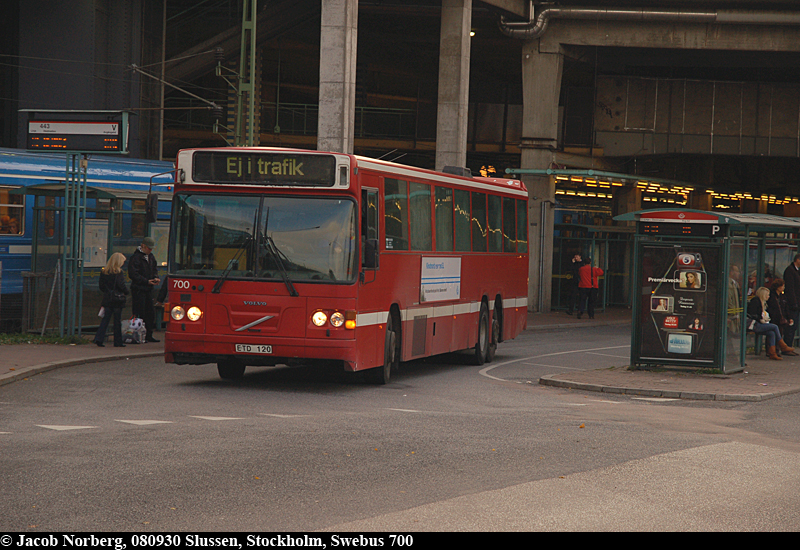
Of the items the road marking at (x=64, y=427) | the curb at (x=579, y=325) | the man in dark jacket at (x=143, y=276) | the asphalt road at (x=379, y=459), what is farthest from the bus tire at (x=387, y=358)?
the curb at (x=579, y=325)

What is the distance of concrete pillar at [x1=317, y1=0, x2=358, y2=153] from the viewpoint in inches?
1096

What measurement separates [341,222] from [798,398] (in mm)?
6533

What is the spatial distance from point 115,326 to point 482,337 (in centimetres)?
642

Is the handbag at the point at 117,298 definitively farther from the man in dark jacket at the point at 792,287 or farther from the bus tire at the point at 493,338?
the man in dark jacket at the point at 792,287

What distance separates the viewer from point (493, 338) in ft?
65.2

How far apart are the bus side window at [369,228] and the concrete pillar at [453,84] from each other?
699 inches

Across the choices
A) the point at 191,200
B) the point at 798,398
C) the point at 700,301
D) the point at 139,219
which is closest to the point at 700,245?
the point at 700,301

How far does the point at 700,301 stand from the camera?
16641 mm

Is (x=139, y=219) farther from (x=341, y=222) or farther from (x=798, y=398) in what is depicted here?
(x=798, y=398)

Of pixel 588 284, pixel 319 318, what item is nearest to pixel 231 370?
pixel 319 318

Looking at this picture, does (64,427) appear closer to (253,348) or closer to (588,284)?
(253,348)

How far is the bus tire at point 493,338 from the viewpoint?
64.2 ft

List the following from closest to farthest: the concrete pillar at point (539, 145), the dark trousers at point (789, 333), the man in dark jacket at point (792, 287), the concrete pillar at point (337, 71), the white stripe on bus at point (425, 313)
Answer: the white stripe on bus at point (425, 313) → the man in dark jacket at point (792, 287) → the dark trousers at point (789, 333) → the concrete pillar at point (337, 71) → the concrete pillar at point (539, 145)

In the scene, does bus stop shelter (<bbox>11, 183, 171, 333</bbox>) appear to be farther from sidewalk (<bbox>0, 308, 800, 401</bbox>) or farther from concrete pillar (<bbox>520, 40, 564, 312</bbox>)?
concrete pillar (<bbox>520, 40, 564, 312</bbox>)
